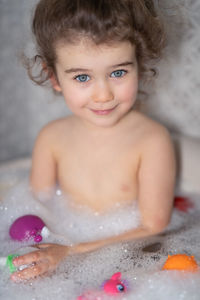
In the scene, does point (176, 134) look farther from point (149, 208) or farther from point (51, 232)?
point (51, 232)

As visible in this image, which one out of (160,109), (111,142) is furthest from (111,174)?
(160,109)

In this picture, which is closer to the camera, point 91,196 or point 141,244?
point 141,244

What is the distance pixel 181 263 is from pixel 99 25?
63cm

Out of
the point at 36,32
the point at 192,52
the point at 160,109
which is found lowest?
the point at 160,109

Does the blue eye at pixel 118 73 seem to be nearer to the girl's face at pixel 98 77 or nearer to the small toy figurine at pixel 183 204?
the girl's face at pixel 98 77

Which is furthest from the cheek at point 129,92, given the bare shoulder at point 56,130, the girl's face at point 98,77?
the bare shoulder at point 56,130

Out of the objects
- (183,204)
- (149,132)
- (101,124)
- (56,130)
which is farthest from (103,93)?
(183,204)

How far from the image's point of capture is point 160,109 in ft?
4.99

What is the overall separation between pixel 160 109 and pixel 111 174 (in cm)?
37

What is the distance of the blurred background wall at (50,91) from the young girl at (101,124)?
0.45 feet

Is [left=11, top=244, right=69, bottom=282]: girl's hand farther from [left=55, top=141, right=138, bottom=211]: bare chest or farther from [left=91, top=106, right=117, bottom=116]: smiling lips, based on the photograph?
Answer: [left=91, top=106, right=117, bottom=116]: smiling lips

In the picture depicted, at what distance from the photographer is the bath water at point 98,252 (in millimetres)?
1016

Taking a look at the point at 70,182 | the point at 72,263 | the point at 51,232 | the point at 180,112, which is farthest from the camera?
the point at 180,112

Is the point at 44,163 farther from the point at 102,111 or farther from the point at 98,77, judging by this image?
the point at 98,77
